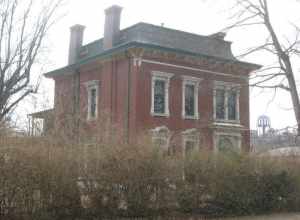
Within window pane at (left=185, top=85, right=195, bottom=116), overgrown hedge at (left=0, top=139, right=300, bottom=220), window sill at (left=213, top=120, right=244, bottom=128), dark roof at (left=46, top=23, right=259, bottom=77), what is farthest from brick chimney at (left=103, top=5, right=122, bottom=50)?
overgrown hedge at (left=0, top=139, right=300, bottom=220)

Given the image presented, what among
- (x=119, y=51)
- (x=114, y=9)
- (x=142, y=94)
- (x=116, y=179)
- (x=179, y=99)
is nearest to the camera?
(x=116, y=179)

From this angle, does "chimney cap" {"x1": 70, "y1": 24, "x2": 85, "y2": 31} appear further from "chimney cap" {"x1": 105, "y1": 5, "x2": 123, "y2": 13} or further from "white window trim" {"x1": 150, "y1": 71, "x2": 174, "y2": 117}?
"white window trim" {"x1": 150, "y1": 71, "x2": 174, "y2": 117}

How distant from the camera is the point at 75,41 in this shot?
37.1 m

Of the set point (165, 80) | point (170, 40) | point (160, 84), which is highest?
point (170, 40)

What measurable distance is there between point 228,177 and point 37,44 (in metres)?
14.2

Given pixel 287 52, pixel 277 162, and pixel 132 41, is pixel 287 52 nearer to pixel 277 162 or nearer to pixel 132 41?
pixel 277 162

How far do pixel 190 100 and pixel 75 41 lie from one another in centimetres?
1079

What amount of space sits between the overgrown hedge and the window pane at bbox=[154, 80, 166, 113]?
1169cm

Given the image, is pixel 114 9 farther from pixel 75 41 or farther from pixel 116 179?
pixel 116 179

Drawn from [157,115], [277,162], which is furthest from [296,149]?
[157,115]

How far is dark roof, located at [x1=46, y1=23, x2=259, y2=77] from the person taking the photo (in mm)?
29781

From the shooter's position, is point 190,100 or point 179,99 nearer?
point 179,99

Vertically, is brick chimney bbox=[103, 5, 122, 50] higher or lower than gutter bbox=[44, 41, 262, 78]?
higher

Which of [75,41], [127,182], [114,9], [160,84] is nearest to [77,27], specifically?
[75,41]
